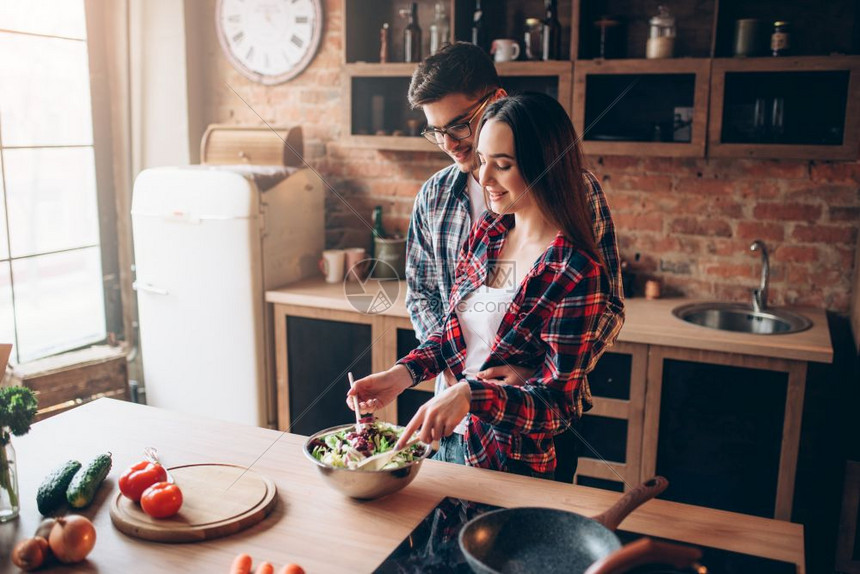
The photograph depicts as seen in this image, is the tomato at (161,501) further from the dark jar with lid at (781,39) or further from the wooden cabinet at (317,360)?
the dark jar with lid at (781,39)

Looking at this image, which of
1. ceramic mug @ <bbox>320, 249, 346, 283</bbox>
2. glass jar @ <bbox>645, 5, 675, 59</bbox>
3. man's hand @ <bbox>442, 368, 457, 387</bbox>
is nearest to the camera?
man's hand @ <bbox>442, 368, 457, 387</bbox>

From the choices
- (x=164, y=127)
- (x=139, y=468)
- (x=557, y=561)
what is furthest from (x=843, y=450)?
(x=164, y=127)

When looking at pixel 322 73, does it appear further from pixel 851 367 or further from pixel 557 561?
pixel 557 561

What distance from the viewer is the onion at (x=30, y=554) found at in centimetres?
126

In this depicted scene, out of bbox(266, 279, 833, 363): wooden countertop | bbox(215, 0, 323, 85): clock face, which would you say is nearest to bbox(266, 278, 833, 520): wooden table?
bbox(266, 279, 833, 363): wooden countertop

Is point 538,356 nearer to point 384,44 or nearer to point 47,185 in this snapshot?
point 384,44

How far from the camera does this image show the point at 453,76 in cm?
198

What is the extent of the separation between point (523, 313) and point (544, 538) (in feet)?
1.78

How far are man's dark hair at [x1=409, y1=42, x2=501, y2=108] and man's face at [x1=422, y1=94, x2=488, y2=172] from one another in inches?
0.6

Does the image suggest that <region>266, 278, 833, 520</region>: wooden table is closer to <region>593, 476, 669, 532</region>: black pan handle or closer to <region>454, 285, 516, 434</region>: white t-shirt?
<region>454, 285, 516, 434</region>: white t-shirt

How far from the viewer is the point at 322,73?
147 inches

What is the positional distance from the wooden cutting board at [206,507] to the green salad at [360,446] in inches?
5.0

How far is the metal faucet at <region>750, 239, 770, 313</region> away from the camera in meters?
3.00

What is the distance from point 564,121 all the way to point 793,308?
6.28 ft
